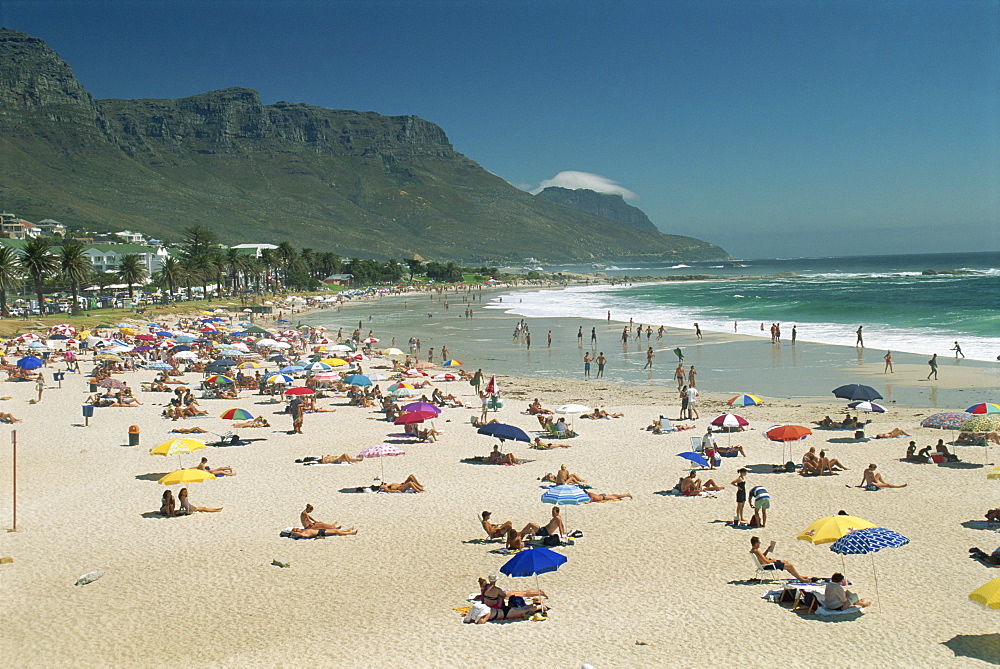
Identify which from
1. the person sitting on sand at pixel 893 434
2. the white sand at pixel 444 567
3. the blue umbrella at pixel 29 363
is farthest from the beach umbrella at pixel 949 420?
the blue umbrella at pixel 29 363

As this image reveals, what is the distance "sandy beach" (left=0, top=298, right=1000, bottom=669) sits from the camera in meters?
8.41

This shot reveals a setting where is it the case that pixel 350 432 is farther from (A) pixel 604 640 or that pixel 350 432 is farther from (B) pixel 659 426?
(A) pixel 604 640

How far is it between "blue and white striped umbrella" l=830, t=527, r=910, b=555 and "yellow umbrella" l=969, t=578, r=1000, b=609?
125 centimetres

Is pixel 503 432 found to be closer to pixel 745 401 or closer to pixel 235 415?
pixel 745 401

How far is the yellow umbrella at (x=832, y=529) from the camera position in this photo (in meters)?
9.59

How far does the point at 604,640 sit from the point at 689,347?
103 feet

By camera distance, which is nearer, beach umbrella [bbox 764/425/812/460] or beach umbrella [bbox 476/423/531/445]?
beach umbrella [bbox 764/425/812/460]

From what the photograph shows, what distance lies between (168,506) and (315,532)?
299 cm

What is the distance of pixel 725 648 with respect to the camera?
8.28 metres

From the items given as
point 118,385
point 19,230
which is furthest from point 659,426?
point 19,230

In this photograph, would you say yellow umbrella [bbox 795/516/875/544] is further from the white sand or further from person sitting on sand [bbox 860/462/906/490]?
person sitting on sand [bbox 860/462/906/490]

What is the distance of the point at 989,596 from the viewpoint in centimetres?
771

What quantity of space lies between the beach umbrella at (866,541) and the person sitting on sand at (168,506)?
407 inches

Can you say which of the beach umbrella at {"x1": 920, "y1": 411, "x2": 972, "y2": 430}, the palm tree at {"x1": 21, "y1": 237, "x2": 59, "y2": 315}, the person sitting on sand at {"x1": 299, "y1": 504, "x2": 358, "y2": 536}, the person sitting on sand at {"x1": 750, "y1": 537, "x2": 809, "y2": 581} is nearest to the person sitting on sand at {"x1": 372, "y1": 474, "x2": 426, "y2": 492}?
the person sitting on sand at {"x1": 299, "y1": 504, "x2": 358, "y2": 536}
